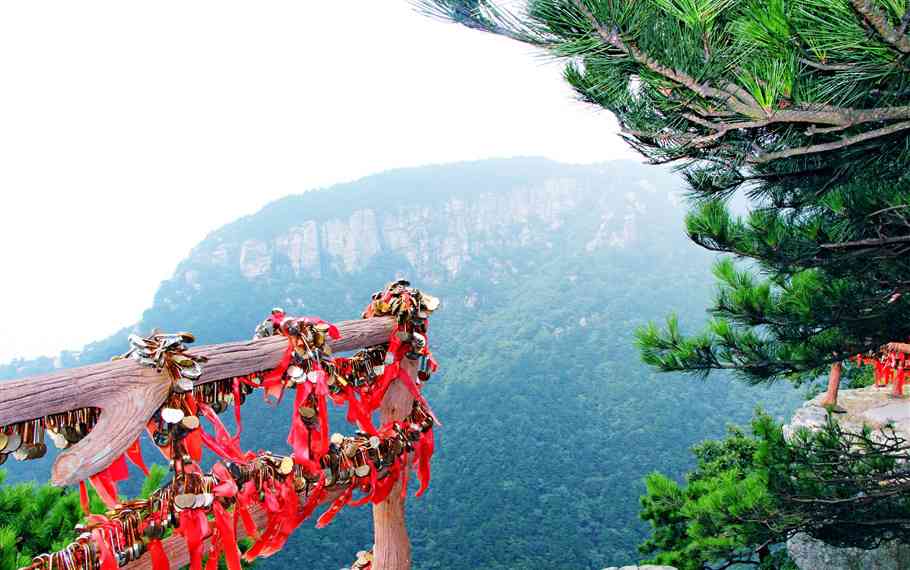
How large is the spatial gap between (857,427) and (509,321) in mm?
26281

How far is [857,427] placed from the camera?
6.55 metres

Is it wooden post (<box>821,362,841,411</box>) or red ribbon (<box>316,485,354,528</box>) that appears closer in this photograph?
red ribbon (<box>316,485,354,528</box>)

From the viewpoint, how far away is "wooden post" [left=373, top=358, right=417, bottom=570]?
1.39 metres

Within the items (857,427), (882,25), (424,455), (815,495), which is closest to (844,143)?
(882,25)

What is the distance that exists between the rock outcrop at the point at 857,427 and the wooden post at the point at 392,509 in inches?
125

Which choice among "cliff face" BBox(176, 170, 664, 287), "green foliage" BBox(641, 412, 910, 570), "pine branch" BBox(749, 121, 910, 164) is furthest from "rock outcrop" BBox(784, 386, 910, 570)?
"cliff face" BBox(176, 170, 664, 287)

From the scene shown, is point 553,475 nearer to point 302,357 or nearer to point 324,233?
point 302,357

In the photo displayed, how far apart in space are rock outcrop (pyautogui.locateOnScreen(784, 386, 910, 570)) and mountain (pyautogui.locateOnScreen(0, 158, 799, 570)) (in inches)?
111

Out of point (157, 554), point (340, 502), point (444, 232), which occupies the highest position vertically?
point (444, 232)

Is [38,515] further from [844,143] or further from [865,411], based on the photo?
[865,411]

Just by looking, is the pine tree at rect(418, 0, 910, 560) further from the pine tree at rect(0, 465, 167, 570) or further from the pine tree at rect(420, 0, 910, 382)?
the pine tree at rect(0, 465, 167, 570)

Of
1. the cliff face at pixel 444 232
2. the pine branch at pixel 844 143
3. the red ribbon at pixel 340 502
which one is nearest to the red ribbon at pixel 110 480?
the red ribbon at pixel 340 502

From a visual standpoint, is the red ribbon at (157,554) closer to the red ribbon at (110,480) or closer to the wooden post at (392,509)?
the red ribbon at (110,480)

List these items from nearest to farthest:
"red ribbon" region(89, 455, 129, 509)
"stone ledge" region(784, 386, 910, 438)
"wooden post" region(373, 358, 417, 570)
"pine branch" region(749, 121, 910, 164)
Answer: "red ribbon" region(89, 455, 129, 509)
"wooden post" region(373, 358, 417, 570)
"pine branch" region(749, 121, 910, 164)
"stone ledge" region(784, 386, 910, 438)
